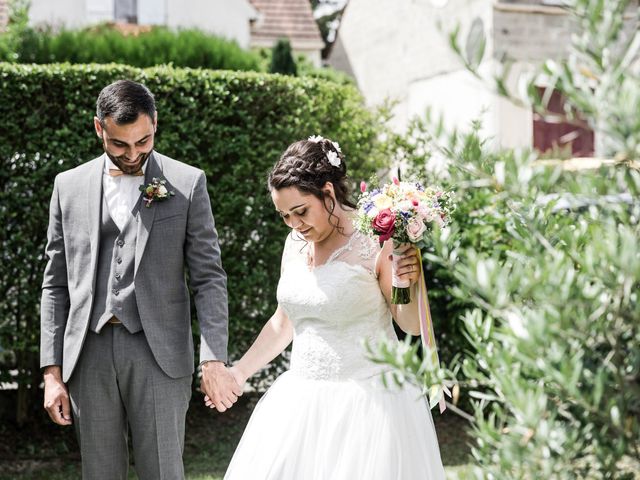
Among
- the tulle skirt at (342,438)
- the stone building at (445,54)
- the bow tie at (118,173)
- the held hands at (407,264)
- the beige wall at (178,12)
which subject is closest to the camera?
the held hands at (407,264)

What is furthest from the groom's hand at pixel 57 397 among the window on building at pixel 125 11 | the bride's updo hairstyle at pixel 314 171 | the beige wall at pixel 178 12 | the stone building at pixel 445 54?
the window on building at pixel 125 11

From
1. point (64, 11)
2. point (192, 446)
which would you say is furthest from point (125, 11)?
point (192, 446)

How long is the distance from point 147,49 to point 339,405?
8038mm

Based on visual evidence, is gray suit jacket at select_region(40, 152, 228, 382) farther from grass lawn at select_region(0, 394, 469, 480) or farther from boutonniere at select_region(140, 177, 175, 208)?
grass lawn at select_region(0, 394, 469, 480)

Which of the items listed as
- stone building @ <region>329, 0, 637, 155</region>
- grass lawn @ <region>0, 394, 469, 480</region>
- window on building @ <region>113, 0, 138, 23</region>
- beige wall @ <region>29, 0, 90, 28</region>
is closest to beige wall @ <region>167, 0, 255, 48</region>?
window on building @ <region>113, 0, 138, 23</region>

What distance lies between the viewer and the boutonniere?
133 inches

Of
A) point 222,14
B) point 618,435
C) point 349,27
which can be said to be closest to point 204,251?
point 618,435

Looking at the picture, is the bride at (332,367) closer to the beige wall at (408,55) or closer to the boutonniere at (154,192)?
the boutonniere at (154,192)

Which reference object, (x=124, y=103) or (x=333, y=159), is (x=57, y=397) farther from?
(x=333, y=159)

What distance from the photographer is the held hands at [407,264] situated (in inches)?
120

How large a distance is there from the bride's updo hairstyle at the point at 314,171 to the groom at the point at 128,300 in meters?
0.45

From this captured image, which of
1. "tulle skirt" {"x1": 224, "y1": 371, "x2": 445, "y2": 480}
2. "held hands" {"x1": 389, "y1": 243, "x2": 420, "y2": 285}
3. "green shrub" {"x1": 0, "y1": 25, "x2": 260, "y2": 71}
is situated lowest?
"tulle skirt" {"x1": 224, "y1": 371, "x2": 445, "y2": 480}

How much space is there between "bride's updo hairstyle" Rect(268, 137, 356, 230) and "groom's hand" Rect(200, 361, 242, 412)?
0.72 metres

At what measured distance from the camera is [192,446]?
6.15 m
